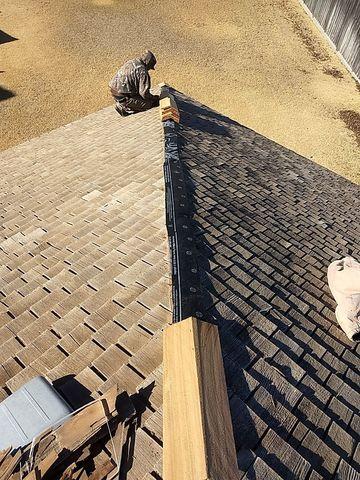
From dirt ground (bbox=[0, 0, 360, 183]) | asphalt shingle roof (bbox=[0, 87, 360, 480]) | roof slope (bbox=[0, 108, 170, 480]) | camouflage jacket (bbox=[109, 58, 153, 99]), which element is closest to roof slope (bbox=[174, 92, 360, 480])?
asphalt shingle roof (bbox=[0, 87, 360, 480])

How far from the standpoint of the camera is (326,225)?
297 inches

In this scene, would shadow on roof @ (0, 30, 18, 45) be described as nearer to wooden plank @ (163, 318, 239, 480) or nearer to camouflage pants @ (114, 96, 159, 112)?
camouflage pants @ (114, 96, 159, 112)

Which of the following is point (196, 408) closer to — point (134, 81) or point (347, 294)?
point (347, 294)

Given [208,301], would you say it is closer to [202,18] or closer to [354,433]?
[354,433]

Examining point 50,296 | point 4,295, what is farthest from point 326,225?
point 4,295

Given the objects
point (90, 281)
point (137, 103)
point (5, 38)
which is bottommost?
point (5, 38)

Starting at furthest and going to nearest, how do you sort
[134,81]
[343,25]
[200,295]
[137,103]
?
1. [343,25]
2. [137,103]
3. [134,81]
4. [200,295]

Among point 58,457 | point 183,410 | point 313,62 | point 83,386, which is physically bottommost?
point 313,62

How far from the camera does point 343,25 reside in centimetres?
2559

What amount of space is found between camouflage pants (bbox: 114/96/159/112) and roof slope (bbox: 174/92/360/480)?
3722 mm

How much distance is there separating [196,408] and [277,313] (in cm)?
206

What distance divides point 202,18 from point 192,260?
96.5 ft

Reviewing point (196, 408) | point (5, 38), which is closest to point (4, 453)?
point (196, 408)

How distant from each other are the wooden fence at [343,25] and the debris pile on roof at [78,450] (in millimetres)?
26802
